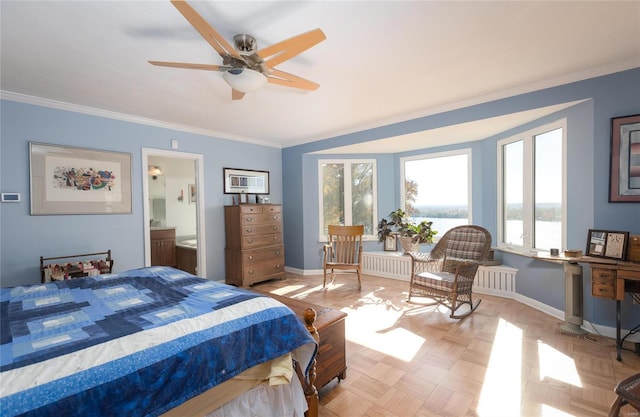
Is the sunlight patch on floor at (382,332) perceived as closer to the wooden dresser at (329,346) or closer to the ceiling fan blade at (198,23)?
the wooden dresser at (329,346)

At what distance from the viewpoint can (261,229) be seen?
4.64 m

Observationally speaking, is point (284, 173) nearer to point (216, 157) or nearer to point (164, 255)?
point (216, 157)

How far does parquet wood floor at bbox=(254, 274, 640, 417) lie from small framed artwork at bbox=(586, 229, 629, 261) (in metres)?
0.80

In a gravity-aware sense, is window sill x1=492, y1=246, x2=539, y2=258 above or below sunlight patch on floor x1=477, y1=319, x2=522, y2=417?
above

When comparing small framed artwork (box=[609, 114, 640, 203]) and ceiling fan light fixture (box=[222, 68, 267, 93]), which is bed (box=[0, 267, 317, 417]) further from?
small framed artwork (box=[609, 114, 640, 203])

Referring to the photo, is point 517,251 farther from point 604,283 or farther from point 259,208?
point 259,208

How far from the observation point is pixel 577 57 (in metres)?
2.41

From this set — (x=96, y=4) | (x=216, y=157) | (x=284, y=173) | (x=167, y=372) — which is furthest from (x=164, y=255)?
(x=167, y=372)

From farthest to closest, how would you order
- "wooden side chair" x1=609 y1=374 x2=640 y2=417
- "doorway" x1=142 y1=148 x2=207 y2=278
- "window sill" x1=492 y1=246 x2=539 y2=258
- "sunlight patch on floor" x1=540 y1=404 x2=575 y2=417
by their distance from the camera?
"doorway" x1=142 y1=148 x2=207 y2=278, "window sill" x1=492 y1=246 x2=539 y2=258, "sunlight patch on floor" x1=540 y1=404 x2=575 y2=417, "wooden side chair" x1=609 y1=374 x2=640 y2=417

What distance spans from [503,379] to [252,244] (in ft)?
11.5

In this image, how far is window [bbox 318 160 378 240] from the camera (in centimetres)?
532

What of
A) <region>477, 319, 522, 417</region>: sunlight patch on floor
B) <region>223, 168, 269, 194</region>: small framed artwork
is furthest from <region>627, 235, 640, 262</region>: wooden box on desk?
<region>223, 168, 269, 194</region>: small framed artwork

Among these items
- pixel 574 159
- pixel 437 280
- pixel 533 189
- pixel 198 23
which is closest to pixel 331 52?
pixel 198 23

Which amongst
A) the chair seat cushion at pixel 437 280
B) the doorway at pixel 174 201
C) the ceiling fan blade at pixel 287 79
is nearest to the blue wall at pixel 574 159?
the chair seat cushion at pixel 437 280
